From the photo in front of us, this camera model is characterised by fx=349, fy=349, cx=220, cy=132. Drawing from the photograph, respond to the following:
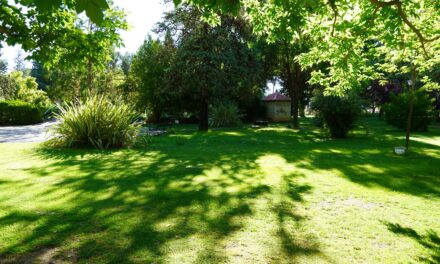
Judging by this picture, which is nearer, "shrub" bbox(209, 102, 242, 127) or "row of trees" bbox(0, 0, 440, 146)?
"row of trees" bbox(0, 0, 440, 146)

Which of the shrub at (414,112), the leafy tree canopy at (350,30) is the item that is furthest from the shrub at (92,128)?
the shrub at (414,112)

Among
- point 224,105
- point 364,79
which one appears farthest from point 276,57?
point 364,79

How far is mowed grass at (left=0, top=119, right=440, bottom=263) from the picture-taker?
3.40 metres

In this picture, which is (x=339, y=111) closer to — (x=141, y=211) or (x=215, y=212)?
(x=215, y=212)

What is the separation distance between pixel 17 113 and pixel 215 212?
89.4ft

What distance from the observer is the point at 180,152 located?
1084cm

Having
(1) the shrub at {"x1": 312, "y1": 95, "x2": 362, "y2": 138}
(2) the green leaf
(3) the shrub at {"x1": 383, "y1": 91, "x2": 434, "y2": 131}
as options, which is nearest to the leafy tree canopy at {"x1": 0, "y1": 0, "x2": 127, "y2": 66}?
(2) the green leaf

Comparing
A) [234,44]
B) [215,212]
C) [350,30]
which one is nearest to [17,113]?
[234,44]

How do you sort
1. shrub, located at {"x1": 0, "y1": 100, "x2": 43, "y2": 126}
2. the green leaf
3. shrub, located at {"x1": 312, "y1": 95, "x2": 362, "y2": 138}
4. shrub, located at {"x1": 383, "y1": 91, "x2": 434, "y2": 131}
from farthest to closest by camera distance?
shrub, located at {"x1": 0, "y1": 100, "x2": 43, "y2": 126}
shrub, located at {"x1": 383, "y1": 91, "x2": 434, "y2": 131}
shrub, located at {"x1": 312, "y1": 95, "x2": 362, "y2": 138}
the green leaf

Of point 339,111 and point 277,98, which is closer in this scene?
point 339,111

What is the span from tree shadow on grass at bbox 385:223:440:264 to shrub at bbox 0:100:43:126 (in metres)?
28.7

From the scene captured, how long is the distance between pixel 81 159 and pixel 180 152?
2.93 m

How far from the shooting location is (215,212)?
466cm

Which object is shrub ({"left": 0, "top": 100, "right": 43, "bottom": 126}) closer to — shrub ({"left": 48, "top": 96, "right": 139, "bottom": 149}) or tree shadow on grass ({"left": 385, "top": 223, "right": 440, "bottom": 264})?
shrub ({"left": 48, "top": 96, "right": 139, "bottom": 149})
